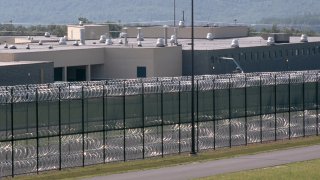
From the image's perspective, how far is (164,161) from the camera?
4616cm

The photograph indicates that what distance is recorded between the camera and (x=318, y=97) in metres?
59.3

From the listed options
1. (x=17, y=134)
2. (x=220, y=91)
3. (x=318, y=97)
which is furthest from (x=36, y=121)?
(x=318, y=97)

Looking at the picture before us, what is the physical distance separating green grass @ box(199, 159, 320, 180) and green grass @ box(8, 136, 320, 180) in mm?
4531

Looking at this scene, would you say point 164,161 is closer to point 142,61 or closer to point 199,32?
point 142,61

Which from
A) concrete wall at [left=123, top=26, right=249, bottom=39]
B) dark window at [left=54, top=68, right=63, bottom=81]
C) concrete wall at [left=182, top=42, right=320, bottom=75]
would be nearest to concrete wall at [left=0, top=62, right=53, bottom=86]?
dark window at [left=54, top=68, right=63, bottom=81]

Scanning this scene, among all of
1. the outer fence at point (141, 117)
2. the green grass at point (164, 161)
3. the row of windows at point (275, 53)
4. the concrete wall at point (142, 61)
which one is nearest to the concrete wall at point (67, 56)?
the concrete wall at point (142, 61)

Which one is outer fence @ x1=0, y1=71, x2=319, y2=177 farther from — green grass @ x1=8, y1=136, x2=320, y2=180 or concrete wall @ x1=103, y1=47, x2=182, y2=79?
concrete wall @ x1=103, y1=47, x2=182, y2=79

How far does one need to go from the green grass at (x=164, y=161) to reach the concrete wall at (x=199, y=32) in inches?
1788

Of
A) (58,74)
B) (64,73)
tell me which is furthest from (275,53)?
(58,74)

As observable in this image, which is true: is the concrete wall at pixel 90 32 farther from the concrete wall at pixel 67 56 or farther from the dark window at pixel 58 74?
the dark window at pixel 58 74

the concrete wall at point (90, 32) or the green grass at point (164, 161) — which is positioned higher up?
the concrete wall at point (90, 32)

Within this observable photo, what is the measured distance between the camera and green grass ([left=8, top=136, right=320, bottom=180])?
4222 centimetres

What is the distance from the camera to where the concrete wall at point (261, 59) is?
7769 centimetres

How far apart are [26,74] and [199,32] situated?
127ft
